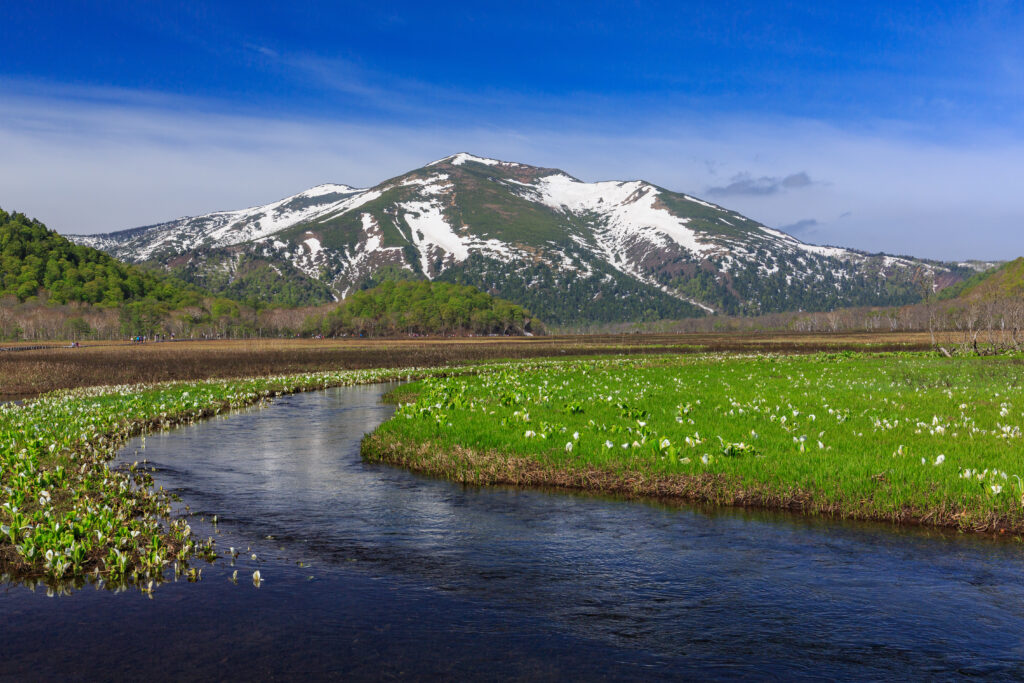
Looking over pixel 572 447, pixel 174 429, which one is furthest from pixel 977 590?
pixel 174 429

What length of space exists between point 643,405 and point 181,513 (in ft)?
67.9

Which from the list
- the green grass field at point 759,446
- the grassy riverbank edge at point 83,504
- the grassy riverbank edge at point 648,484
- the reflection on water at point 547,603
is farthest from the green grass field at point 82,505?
the green grass field at point 759,446

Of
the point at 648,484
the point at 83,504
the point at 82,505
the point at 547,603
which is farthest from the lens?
the point at 648,484

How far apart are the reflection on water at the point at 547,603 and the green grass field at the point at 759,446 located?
4.38 feet

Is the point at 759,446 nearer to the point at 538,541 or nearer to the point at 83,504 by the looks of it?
the point at 538,541

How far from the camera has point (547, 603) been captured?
12922mm

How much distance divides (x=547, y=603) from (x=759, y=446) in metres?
12.7

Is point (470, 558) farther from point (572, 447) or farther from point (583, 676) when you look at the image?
point (572, 447)

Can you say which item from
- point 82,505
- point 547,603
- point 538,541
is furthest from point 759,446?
point 82,505

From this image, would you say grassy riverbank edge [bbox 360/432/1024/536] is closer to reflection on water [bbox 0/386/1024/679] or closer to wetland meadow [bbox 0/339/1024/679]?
wetland meadow [bbox 0/339/1024/679]

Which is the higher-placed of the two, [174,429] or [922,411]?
[922,411]

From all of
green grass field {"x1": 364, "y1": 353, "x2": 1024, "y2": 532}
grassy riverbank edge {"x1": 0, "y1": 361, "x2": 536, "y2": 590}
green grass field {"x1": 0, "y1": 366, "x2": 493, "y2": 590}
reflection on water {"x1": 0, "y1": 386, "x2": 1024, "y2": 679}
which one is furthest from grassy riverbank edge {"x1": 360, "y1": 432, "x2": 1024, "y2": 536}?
green grass field {"x1": 0, "y1": 366, "x2": 493, "y2": 590}

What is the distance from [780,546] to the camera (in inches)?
630

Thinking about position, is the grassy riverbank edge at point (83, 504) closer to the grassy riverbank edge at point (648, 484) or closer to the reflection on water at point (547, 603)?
the reflection on water at point (547, 603)
